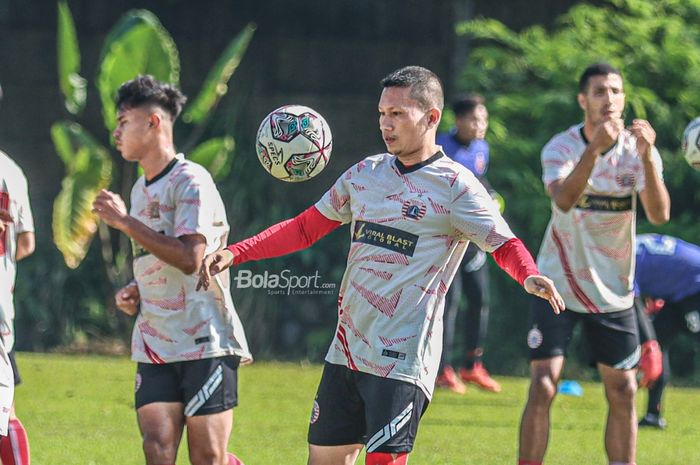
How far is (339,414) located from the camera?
5.67 meters

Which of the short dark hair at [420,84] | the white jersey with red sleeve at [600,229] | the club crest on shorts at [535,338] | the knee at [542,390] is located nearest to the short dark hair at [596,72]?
the white jersey with red sleeve at [600,229]

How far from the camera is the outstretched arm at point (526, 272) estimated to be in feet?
17.3

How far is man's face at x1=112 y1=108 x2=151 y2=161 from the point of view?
657 cm

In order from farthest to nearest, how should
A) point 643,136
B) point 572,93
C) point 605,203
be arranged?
point 572,93, point 605,203, point 643,136

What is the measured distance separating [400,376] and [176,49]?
11244 mm

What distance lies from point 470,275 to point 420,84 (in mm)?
6066

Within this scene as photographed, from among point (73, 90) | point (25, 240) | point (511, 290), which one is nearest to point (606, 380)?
point (25, 240)

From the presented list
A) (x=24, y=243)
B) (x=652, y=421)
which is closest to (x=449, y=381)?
(x=652, y=421)

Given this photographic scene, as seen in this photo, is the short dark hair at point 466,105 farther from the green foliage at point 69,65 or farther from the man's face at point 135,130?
the green foliage at point 69,65

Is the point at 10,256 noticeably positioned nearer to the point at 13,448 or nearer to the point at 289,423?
the point at 13,448

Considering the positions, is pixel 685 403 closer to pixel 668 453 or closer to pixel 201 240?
A: pixel 668 453

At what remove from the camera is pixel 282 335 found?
51.1 feet

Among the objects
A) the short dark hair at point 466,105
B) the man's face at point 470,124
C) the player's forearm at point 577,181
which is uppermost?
the short dark hair at point 466,105

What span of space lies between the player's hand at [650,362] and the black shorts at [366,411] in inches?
156
